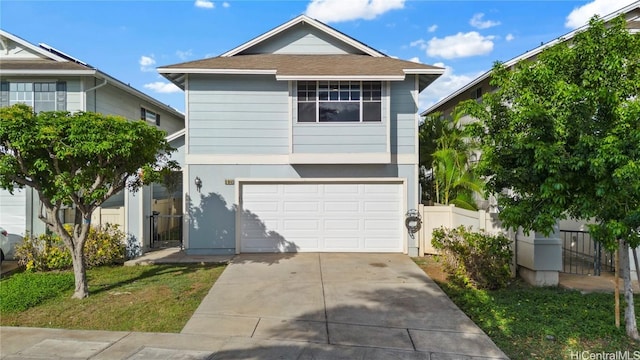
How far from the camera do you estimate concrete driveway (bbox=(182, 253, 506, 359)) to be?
4637 millimetres

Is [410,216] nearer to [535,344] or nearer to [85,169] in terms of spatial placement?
[535,344]

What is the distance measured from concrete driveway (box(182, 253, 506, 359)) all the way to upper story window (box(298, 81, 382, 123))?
4.12 meters

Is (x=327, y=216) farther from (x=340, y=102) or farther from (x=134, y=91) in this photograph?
(x=134, y=91)

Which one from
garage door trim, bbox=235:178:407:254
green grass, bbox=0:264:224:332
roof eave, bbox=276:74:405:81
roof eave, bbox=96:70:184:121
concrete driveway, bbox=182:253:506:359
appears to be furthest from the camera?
roof eave, bbox=96:70:184:121

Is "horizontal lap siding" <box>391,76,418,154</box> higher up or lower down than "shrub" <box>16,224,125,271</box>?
higher up

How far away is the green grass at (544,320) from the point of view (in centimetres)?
466

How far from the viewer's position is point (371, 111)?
10.2 metres

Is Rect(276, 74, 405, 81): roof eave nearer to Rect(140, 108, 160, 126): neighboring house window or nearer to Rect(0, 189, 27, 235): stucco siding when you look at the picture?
Rect(140, 108, 160, 126): neighboring house window

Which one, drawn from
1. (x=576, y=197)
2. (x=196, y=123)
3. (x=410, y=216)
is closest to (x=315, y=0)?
(x=196, y=123)

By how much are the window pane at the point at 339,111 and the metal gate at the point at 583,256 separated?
595cm

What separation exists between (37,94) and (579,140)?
45.3 ft

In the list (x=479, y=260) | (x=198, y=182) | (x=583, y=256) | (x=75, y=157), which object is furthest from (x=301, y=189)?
(x=583, y=256)

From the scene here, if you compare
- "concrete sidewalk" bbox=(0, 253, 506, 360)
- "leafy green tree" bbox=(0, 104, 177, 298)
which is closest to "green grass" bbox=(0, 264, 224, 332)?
"concrete sidewalk" bbox=(0, 253, 506, 360)

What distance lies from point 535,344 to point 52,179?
8.18m
